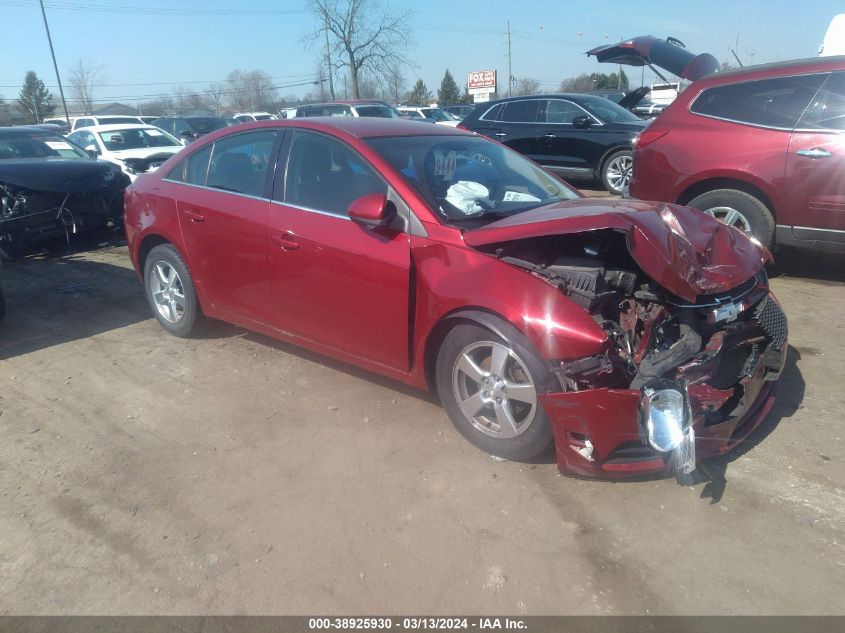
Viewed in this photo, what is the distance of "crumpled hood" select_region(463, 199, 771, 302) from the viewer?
2.92 m

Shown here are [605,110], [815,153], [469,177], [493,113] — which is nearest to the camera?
[469,177]

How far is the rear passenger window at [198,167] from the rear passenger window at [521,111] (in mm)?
7521

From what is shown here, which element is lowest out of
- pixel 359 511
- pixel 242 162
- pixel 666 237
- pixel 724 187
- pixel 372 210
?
pixel 359 511

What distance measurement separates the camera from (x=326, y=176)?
3.93 metres

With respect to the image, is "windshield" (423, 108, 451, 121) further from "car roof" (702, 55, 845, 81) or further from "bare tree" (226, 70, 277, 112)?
"bare tree" (226, 70, 277, 112)

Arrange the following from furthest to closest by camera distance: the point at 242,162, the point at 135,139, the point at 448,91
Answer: the point at 448,91
the point at 135,139
the point at 242,162

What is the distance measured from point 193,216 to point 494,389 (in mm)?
2636

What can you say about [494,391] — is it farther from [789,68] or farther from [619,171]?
[619,171]

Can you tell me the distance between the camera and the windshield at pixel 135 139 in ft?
42.0

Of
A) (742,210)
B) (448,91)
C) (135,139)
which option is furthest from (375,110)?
(448,91)

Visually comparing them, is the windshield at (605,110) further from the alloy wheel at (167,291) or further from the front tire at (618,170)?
the alloy wheel at (167,291)

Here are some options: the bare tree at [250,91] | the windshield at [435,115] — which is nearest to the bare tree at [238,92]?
the bare tree at [250,91]

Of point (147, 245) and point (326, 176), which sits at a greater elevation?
point (326, 176)
